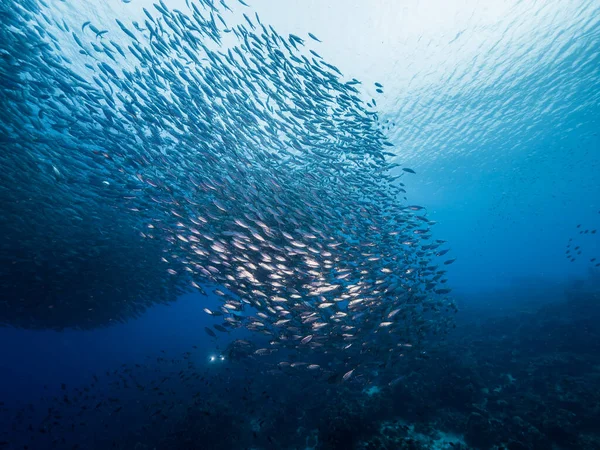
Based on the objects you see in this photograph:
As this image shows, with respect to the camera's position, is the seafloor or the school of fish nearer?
the school of fish

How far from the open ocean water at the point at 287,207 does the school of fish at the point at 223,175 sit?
13 cm

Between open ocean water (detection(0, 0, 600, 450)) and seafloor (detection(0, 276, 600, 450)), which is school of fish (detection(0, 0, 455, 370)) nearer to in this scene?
open ocean water (detection(0, 0, 600, 450))

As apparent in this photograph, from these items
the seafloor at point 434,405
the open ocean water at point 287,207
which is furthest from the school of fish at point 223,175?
the seafloor at point 434,405

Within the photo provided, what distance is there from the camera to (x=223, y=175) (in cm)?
1262

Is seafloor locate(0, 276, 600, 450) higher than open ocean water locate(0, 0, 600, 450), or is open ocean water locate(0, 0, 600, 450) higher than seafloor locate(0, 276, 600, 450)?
open ocean water locate(0, 0, 600, 450)

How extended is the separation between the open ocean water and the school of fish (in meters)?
0.13

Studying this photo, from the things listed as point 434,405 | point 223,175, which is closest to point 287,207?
point 223,175

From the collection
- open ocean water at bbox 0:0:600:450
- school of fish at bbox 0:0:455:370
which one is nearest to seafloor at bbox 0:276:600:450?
open ocean water at bbox 0:0:600:450

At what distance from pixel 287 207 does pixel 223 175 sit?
17.2 feet

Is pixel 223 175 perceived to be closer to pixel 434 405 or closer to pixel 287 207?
pixel 287 207

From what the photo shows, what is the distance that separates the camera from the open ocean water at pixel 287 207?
28.7 ft

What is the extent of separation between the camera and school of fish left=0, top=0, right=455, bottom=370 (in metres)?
8.45

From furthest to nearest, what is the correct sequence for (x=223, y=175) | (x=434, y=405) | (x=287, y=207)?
1. (x=223, y=175)
2. (x=434, y=405)
3. (x=287, y=207)

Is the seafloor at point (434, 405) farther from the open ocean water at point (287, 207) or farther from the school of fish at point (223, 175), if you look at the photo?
the school of fish at point (223, 175)
